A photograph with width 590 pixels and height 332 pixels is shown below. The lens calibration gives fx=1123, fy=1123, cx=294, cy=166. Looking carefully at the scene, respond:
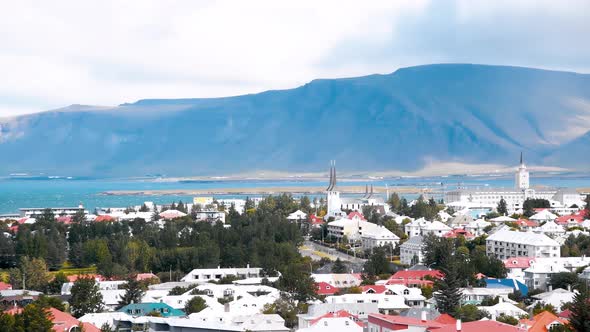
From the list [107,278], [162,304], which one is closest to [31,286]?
[107,278]

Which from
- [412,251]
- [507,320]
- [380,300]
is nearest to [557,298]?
[380,300]

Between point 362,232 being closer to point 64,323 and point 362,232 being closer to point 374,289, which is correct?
point 374,289

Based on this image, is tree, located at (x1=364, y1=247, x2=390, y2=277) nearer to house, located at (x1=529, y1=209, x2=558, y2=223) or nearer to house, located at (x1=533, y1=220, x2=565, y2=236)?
house, located at (x1=533, y1=220, x2=565, y2=236)

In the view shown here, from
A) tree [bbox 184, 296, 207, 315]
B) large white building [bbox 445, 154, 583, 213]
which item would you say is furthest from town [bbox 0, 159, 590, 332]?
large white building [bbox 445, 154, 583, 213]

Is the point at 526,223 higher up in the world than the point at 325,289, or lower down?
higher up

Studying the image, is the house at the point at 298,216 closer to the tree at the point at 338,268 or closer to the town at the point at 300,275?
the town at the point at 300,275

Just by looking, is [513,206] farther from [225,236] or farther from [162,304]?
[162,304]
